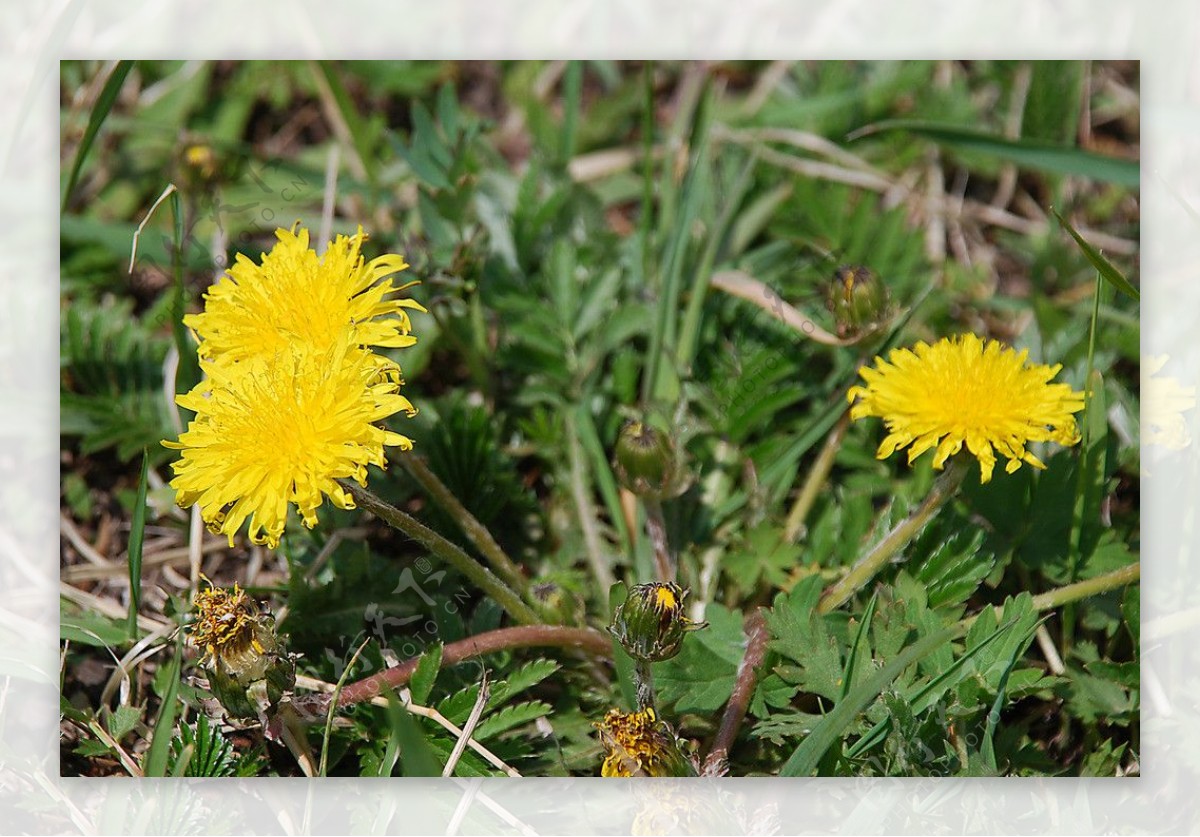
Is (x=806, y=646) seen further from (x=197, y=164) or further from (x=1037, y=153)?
(x=197, y=164)

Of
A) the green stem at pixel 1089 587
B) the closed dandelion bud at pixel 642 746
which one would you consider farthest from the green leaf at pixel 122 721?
the green stem at pixel 1089 587

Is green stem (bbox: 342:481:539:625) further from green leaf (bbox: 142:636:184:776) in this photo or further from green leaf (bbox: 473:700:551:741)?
green leaf (bbox: 142:636:184:776)

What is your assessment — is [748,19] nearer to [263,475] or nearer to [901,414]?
[901,414]

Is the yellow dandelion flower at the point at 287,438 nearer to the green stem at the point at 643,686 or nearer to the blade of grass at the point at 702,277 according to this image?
the green stem at the point at 643,686

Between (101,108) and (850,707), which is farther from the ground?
(101,108)

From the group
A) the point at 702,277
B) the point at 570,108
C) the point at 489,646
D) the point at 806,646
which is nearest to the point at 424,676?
the point at 489,646

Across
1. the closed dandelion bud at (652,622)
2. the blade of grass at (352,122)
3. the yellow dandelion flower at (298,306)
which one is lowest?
the closed dandelion bud at (652,622)
